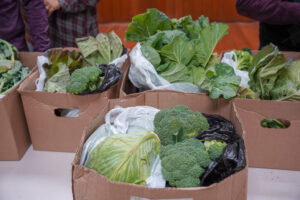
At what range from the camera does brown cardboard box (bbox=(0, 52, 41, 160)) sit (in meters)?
1.17

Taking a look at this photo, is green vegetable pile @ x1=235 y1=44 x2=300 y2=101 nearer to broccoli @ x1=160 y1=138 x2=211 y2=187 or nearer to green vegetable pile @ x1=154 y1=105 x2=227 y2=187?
green vegetable pile @ x1=154 y1=105 x2=227 y2=187

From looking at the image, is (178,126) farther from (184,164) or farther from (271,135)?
(271,135)

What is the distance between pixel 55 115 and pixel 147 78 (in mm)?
420

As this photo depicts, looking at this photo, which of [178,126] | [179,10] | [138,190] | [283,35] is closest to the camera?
[138,190]

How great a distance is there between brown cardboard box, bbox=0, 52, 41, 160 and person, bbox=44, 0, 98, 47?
1152mm

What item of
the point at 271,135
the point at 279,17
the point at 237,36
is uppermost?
the point at 279,17

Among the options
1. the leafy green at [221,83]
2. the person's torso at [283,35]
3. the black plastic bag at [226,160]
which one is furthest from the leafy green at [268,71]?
the person's torso at [283,35]

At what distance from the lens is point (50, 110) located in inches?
47.7

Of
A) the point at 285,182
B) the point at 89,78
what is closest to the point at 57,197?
the point at 89,78

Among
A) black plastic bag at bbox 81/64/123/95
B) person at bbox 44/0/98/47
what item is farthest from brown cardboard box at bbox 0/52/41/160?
person at bbox 44/0/98/47

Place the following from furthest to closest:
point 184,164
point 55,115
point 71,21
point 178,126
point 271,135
A: point 71,21, point 55,115, point 271,135, point 178,126, point 184,164

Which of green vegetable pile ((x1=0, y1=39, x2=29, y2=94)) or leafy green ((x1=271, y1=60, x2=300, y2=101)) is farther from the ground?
green vegetable pile ((x1=0, y1=39, x2=29, y2=94))

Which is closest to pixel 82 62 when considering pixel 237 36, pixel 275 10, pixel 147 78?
pixel 147 78

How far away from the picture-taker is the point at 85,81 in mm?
1188
